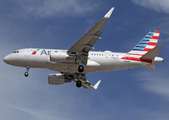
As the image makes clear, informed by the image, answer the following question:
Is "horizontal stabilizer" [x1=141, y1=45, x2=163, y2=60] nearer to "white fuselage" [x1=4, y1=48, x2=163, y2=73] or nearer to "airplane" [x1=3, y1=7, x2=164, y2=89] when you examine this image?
"airplane" [x1=3, y1=7, x2=164, y2=89]

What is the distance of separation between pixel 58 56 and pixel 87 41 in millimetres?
4590

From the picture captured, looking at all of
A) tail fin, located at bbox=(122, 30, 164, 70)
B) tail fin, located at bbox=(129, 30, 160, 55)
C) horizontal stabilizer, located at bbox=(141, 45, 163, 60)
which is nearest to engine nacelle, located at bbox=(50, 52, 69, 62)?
tail fin, located at bbox=(122, 30, 164, 70)

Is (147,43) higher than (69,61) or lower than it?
higher

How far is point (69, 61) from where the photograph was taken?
36.3 metres

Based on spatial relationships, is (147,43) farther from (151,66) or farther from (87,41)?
(87,41)

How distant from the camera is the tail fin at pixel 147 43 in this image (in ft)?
134

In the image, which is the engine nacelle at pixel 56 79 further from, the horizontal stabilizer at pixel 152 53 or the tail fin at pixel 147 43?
the horizontal stabilizer at pixel 152 53

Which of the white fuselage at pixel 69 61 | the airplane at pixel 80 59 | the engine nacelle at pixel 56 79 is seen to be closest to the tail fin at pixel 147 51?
the airplane at pixel 80 59

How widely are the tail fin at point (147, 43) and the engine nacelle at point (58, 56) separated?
1121cm

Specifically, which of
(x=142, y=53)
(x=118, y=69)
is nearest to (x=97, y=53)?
(x=118, y=69)

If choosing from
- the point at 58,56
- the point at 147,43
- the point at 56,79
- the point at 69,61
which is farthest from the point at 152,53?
the point at 56,79

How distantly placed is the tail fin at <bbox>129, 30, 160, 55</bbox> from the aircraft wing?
849cm

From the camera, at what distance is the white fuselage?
36.8 m

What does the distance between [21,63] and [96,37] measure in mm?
12536
